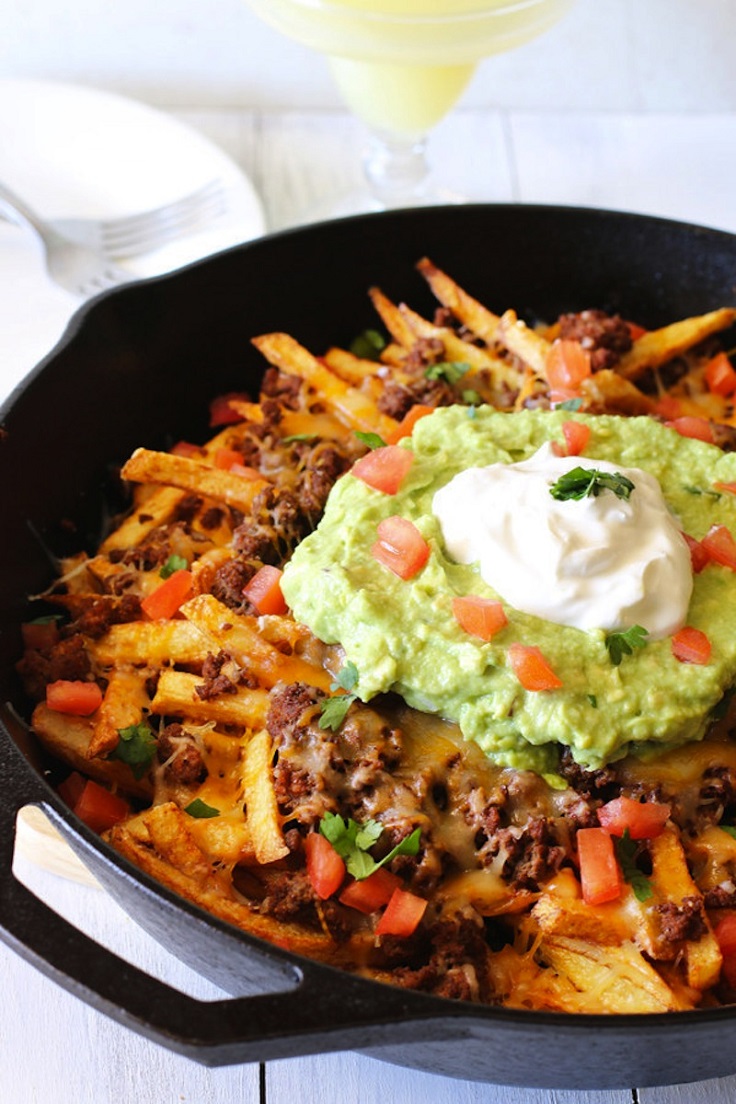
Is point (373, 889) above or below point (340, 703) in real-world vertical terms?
below

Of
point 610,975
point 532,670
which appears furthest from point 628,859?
point 532,670

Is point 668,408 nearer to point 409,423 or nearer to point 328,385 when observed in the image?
point 409,423

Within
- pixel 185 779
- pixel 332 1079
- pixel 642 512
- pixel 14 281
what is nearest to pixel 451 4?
pixel 14 281

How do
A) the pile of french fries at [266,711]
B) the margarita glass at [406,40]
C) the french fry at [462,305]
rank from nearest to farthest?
the pile of french fries at [266,711] → the french fry at [462,305] → the margarita glass at [406,40]

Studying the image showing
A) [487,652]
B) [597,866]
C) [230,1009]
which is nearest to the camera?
[230,1009]

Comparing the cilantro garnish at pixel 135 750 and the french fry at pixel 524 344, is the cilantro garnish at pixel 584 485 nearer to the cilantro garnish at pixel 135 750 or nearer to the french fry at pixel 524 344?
the french fry at pixel 524 344

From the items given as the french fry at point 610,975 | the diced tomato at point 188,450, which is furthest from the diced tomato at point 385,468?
the french fry at point 610,975
